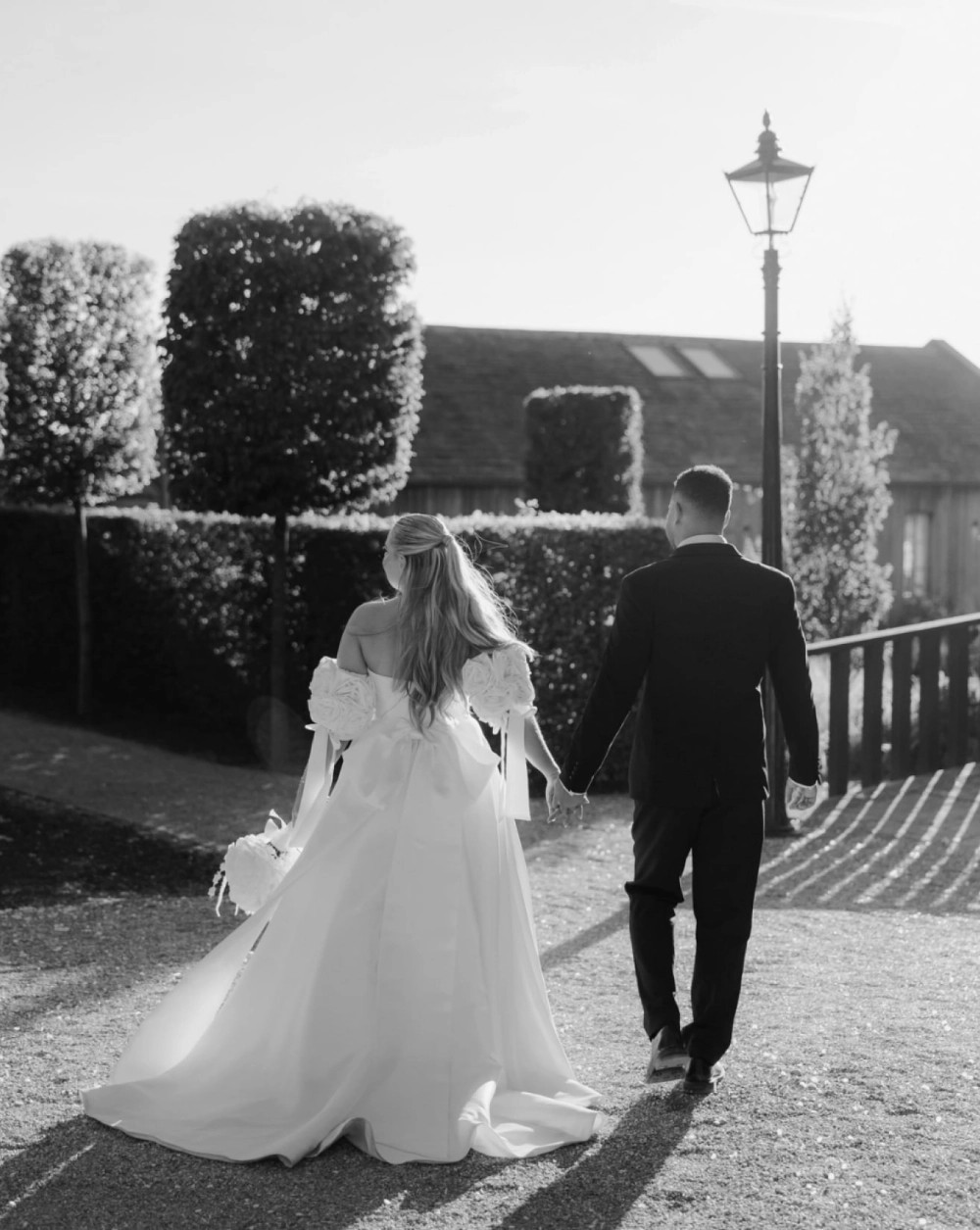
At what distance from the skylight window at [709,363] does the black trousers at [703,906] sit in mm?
24389

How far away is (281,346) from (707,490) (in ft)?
24.6

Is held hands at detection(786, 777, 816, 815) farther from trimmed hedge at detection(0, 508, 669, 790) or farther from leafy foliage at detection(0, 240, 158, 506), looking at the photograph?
leafy foliage at detection(0, 240, 158, 506)

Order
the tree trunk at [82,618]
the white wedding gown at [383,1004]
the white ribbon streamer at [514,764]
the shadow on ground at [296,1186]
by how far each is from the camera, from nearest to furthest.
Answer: the shadow on ground at [296,1186]
the white wedding gown at [383,1004]
the white ribbon streamer at [514,764]
the tree trunk at [82,618]

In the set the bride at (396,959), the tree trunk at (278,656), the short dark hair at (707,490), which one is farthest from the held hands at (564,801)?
the tree trunk at (278,656)

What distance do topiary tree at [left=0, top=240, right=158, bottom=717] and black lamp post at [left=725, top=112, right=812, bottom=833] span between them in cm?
796

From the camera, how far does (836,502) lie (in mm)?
21906

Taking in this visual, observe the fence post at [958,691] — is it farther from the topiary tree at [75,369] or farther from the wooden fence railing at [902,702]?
the topiary tree at [75,369]

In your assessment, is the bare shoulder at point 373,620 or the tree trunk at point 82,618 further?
the tree trunk at point 82,618

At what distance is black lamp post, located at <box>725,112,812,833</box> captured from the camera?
9.36 metres

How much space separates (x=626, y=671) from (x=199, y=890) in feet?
13.5

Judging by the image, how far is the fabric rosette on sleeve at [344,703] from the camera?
4.67m

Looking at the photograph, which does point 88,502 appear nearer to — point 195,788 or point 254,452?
point 254,452

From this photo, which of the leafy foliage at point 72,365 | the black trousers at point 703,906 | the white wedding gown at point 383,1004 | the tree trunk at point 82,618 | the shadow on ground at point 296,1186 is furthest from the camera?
the tree trunk at point 82,618

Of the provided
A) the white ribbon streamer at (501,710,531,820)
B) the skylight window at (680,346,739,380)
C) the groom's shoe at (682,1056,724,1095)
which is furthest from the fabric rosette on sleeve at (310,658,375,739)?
the skylight window at (680,346,739,380)
